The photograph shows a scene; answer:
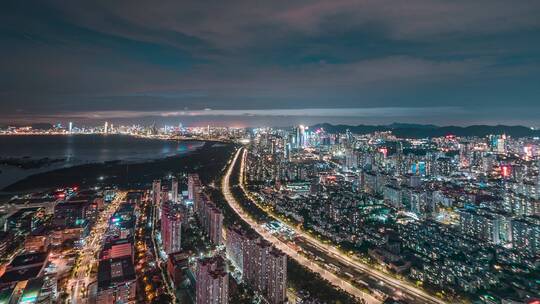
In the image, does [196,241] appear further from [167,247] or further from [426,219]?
[426,219]

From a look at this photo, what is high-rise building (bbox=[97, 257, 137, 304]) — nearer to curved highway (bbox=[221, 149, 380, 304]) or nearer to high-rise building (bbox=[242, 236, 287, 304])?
high-rise building (bbox=[242, 236, 287, 304])

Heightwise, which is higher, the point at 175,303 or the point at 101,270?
the point at 101,270

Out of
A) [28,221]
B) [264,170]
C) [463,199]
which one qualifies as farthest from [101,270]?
[264,170]

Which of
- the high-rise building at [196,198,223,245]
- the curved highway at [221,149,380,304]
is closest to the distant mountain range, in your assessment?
the curved highway at [221,149,380,304]

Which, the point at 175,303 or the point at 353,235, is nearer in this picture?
the point at 175,303

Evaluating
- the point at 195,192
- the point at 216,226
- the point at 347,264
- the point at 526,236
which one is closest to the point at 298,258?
the point at 347,264

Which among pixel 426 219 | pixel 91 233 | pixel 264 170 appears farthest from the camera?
pixel 264 170

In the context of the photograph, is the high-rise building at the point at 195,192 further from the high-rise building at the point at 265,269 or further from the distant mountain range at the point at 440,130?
the distant mountain range at the point at 440,130

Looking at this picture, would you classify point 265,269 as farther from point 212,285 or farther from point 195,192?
point 195,192
